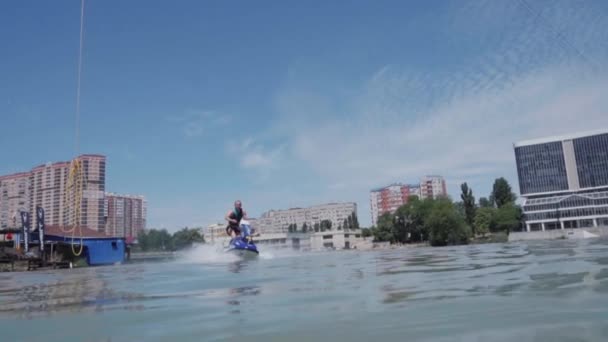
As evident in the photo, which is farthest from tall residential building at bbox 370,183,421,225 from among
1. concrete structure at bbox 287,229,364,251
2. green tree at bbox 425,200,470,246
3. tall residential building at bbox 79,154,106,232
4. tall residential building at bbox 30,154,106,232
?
tall residential building at bbox 30,154,106,232

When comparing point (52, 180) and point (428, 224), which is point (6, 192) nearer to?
point (52, 180)

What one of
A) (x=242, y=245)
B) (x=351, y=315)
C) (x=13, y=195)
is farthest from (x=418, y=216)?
(x=351, y=315)

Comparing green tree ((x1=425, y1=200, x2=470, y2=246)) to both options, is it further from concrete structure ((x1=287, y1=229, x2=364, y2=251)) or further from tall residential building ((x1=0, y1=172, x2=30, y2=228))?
tall residential building ((x1=0, y1=172, x2=30, y2=228))

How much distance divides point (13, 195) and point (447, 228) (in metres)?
108

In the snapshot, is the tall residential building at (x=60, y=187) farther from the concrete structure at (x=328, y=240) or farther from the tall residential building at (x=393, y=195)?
the tall residential building at (x=393, y=195)

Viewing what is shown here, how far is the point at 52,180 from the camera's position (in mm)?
113625

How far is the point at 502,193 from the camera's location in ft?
352

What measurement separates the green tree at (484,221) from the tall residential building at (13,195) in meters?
110

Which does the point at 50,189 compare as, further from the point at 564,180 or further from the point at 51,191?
the point at 564,180

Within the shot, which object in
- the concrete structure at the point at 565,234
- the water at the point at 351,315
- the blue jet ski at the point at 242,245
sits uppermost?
the blue jet ski at the point at 242,245

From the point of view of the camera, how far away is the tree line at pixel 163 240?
153m

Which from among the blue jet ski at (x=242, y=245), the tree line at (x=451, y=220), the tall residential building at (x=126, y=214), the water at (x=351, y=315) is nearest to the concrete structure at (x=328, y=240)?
the tree line at (x=451, y=220)

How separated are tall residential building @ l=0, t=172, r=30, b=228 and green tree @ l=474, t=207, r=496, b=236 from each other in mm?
110264

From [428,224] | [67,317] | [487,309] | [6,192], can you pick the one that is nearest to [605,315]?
[487,309]
